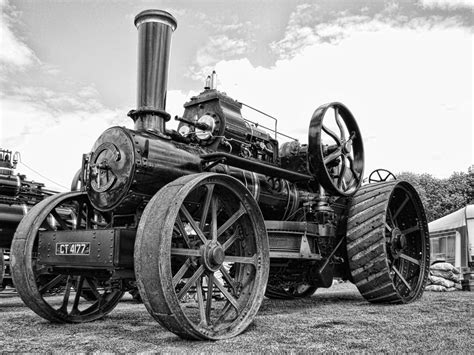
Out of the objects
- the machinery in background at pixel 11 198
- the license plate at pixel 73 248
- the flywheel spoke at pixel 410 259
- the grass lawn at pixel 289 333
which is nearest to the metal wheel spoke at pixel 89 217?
the license plate at pixel 73 248

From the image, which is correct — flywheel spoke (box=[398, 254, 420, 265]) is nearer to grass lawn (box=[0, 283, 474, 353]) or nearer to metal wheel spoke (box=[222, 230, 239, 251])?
grass lawn (box=[0, 283, 474, 353])

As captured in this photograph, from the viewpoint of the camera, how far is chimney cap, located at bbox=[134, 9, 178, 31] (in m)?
4.05

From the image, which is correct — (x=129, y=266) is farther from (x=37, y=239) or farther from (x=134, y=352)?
(x=37, y=239)

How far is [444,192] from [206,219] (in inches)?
1242

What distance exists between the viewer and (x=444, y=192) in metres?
32.8

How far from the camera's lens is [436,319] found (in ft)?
13.0

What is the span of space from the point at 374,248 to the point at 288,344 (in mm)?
2254

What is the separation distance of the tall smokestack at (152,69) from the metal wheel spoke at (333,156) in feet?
5.97

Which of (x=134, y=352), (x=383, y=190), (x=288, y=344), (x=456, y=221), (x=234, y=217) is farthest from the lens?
(x=456, y=221)

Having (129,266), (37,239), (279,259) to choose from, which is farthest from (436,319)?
(37,239)

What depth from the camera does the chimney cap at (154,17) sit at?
4.05m

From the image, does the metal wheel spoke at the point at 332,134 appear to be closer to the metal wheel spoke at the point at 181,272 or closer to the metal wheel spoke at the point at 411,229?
the metal wheel spoke at the point at 411,229

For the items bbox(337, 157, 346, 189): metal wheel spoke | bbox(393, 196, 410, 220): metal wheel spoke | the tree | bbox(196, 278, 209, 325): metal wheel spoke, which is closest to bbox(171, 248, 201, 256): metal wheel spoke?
bbox(196, 278, 209, 325): metal wheel spoke

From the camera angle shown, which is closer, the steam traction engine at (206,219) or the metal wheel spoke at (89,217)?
the steam traction engine at (206,219)
